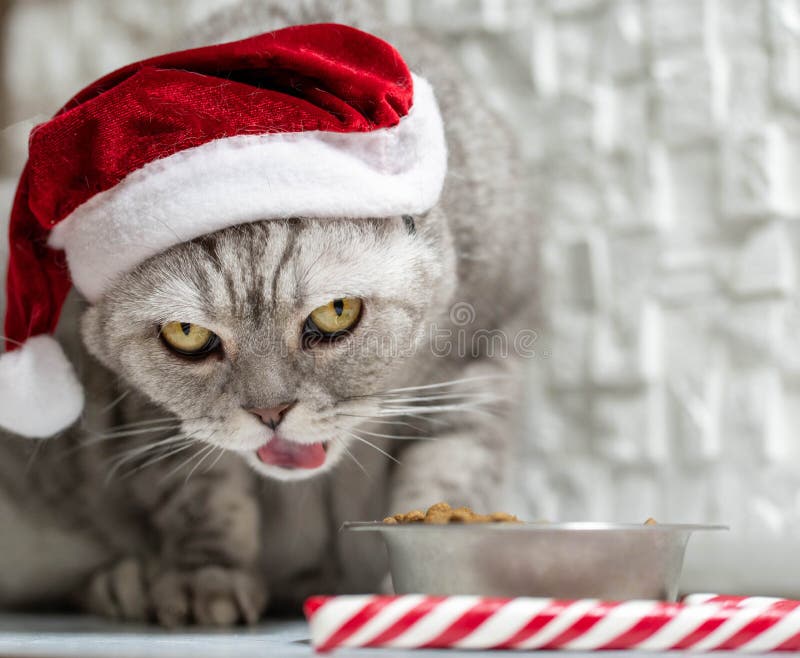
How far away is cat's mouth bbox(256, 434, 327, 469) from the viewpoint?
3.22ft

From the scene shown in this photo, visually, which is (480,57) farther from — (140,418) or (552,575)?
(552,575)

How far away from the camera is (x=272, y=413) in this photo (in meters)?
0.90

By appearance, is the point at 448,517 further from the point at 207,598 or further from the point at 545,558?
the point at 207,598

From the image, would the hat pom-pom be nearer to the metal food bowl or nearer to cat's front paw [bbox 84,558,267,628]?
Result: cat's front paw [bbox 84,558,267,628]

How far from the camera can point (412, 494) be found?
1106 millimetres

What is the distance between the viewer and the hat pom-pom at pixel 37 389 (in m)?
0.96

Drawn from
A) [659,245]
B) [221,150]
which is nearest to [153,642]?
[221,150]

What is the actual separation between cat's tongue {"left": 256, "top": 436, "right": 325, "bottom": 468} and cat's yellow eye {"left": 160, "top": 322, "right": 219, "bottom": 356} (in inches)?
5.0

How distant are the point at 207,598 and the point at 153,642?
20 cm

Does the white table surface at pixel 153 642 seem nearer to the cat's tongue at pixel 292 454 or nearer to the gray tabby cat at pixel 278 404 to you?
the gray tabby cat at pixel 278 404

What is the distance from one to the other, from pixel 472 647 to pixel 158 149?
51cm

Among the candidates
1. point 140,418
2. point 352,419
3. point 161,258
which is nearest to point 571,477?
point 352,419

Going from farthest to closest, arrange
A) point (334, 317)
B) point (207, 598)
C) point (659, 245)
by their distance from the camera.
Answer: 1. point (659, 245)
2. point (207, 598)
3. point (334, 317)

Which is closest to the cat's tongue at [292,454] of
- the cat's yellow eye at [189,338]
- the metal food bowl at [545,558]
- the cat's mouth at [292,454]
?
the cat's mouth at [292,454]
